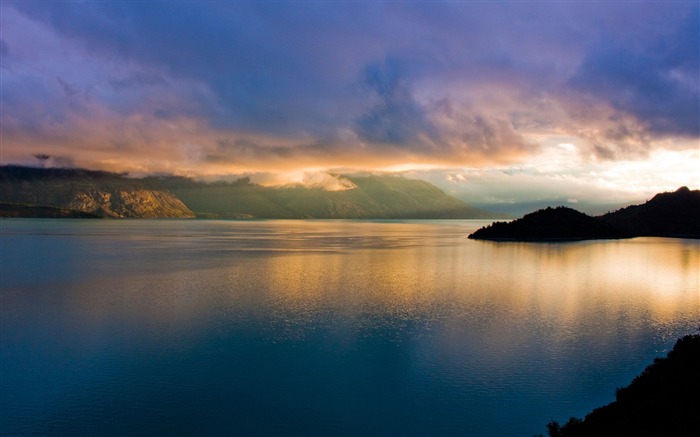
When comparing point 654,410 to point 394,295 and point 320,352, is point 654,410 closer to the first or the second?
point 320,352

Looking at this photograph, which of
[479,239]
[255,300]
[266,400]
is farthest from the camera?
[479,239]

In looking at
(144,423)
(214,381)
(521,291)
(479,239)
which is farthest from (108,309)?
(479,239)

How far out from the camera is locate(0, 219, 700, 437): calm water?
22.8 m

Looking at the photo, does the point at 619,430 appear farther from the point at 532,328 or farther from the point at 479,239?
the point at 479,239

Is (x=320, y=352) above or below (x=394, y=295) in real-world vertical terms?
below

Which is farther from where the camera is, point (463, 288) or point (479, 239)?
point (479, 239)

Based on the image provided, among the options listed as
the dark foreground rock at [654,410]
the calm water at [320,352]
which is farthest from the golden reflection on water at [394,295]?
the dark foreground rock at [654,410]

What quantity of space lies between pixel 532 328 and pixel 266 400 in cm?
2549

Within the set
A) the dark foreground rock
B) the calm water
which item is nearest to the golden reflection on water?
the calm water

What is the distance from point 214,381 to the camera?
26.7m

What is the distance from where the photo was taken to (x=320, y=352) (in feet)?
105

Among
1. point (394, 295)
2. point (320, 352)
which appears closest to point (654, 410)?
point (320, 352)

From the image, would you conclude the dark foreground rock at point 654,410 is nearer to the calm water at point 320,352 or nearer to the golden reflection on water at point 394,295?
the calm water at point 320,352

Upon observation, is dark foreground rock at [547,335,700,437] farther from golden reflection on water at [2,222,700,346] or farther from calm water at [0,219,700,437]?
golden reflection on water at [2,222,700,346]
